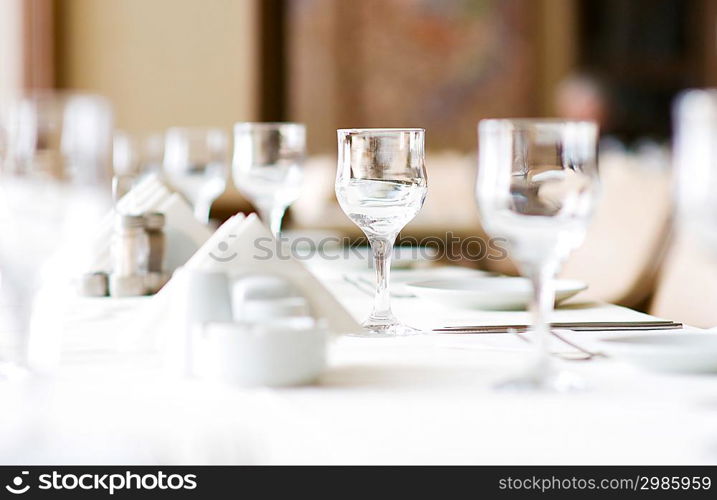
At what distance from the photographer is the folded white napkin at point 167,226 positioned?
4.57ft

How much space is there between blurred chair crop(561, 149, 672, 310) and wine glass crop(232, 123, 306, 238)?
696 millimetres

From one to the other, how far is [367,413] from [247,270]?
24 cm

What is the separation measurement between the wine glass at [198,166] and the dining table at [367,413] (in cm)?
95

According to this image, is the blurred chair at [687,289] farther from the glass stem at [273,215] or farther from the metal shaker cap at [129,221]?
the metal shaker cap at [129,221]

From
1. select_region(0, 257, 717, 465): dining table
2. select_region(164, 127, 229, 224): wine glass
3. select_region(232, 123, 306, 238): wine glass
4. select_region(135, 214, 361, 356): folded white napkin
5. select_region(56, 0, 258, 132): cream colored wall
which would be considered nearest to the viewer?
select_region(0, 257, 717, 465): dining table

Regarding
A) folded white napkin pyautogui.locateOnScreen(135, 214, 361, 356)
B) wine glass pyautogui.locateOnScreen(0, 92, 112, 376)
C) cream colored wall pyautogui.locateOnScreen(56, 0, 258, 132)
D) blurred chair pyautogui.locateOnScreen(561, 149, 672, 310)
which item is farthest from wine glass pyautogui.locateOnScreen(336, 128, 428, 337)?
cream colored wall pyautogui.locateOnScreen(56, 0, 258, 132)

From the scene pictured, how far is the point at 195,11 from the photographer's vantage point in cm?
677

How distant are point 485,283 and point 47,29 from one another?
5425 mm

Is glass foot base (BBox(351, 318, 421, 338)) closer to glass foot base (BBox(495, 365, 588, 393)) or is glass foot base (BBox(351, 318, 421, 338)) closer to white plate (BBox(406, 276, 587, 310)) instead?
white plate (BBox(406, 276, 587, 310))

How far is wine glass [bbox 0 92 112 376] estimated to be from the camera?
0.81 m

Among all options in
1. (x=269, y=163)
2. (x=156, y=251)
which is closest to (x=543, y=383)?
(x=156, y=251)

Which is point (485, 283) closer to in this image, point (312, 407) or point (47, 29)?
point (312, 407)
